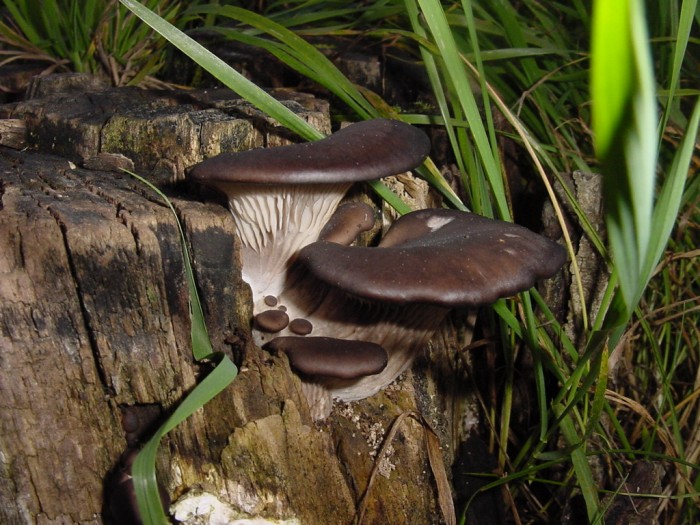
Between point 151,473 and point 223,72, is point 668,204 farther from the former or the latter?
point 223,72

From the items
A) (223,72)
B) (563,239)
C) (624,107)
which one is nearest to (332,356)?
(223,72)

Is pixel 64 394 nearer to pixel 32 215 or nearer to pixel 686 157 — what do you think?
pixel 32 215

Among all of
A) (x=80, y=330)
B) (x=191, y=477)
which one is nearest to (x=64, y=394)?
(x=80, y=330)

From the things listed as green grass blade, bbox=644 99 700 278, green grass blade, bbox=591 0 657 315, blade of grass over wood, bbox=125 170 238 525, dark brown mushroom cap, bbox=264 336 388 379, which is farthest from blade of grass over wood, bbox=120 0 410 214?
green grass blade, bbox=591 0 657 315

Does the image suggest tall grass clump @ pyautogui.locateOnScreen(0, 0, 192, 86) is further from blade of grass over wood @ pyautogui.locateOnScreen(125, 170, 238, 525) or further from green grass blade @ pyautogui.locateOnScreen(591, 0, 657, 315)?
green grass blade @ pyautogui.locateOnScreen(591, 0, 657, 315)

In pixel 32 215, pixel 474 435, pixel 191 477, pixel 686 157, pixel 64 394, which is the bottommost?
pixel 474 435

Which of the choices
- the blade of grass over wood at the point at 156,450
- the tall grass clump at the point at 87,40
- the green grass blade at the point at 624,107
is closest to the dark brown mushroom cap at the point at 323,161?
the blade of grass over wood at the point at 156,450
